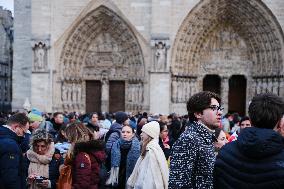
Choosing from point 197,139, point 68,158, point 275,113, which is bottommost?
point 68,158

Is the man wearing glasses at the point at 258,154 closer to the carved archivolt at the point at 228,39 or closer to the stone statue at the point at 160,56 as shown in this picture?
the stone statue at the point at 160,56

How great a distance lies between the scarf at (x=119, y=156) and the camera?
6.06 m

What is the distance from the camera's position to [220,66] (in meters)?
21.2

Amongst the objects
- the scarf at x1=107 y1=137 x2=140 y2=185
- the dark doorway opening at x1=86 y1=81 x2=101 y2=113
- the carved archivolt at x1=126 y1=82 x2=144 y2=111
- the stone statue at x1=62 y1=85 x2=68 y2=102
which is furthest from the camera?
the dark doorway opening at x1=86 y1=81 x2=101 y2=113

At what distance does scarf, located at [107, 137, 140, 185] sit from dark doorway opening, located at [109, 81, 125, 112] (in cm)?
1552

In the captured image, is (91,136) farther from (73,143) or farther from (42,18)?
(42,18)

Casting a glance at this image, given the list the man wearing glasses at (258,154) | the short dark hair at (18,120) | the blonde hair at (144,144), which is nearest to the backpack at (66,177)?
the short dark hair at (18,120)

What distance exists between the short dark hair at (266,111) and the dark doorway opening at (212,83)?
19123mm

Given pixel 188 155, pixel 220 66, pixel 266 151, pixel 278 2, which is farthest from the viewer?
pixel 220 66

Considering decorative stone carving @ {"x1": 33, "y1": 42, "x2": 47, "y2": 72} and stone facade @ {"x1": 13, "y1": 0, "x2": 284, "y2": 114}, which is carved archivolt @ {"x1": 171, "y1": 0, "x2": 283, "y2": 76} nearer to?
stone facade @ {"x1": 13, "y1": 0, "x2": 284, "y2": 114}

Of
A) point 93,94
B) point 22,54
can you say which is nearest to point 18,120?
point 93,94

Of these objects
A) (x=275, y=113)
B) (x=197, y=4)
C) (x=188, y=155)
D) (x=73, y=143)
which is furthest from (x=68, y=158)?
(x=197, y=4)

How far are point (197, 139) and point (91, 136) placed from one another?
58.3 inches

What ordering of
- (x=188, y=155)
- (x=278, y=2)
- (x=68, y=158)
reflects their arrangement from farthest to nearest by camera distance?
(x=278, y=2) → (x=68, y=158) → (x=188, y=155)
